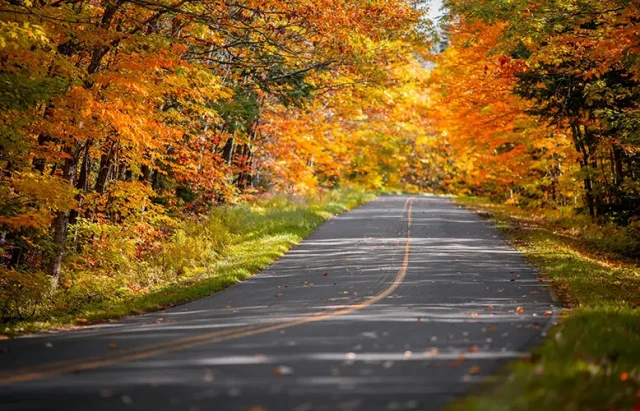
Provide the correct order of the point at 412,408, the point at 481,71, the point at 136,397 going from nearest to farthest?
the point at 412,408
the point at 136,397
the point at 481,71

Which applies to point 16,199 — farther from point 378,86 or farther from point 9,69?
point 378,86

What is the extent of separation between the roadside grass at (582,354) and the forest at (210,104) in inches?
167

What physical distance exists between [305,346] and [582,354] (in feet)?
10.5

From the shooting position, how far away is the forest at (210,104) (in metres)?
15.2

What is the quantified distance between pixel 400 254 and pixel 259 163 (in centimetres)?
1748

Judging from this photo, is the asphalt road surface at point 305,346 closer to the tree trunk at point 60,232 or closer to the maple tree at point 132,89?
the maple tree at point 132,89

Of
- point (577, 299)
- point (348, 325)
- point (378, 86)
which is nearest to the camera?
point (348, 325)

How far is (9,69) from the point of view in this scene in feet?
44.4

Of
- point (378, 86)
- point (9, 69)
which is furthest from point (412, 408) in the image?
point (378, 86)

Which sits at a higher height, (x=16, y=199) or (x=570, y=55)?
(x=570, y=55)

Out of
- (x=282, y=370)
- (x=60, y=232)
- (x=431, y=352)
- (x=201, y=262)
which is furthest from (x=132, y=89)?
(x=282, y=370)

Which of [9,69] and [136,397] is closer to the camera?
[136,397]

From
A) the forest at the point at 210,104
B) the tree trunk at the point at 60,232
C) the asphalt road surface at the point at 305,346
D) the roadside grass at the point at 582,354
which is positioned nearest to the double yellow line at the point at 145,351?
the asphalt road surface at the point at 305,346

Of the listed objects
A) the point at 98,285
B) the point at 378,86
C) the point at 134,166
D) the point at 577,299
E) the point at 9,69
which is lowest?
the point at 98,285
